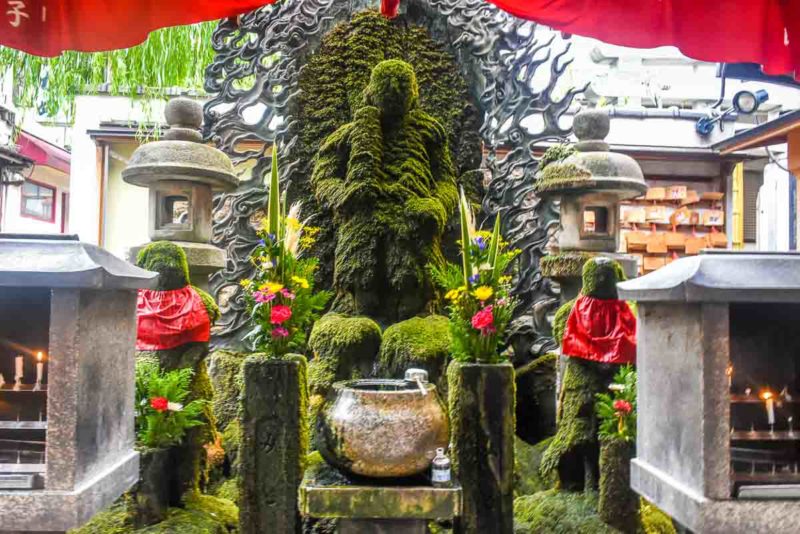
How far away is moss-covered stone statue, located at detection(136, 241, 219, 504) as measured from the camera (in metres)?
3.74

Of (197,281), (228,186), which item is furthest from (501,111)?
(197,281)

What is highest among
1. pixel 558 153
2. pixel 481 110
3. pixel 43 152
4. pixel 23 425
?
pixel 43 152

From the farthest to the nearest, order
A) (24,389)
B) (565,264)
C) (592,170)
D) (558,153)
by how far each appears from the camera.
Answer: (558,153) → (565,264) → (592,170) → (24,389)

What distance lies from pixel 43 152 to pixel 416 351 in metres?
9.60

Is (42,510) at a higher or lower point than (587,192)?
lower

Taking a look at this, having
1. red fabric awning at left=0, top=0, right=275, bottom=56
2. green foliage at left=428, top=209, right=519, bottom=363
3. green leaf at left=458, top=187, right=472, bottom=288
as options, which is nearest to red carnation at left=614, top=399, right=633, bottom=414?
green foliage at left=428, top=209, right=519, bottom=363

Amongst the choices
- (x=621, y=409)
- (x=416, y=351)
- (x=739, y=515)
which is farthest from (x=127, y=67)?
(x=739, y=515)

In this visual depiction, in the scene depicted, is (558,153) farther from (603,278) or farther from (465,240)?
(465,240)

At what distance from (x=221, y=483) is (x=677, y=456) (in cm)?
359

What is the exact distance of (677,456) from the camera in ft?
7.44

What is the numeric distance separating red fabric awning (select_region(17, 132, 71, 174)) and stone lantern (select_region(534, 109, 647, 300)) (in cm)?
931

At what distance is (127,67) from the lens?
294 inches

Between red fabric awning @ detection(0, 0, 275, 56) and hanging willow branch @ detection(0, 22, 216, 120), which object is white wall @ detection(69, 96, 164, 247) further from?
red fabric awning @ detection(0, 0, 275, 56)

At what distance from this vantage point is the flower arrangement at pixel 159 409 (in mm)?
3414
